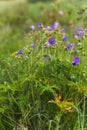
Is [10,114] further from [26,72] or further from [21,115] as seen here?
[26,72]

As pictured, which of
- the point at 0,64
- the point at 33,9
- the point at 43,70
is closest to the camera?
the point at 43,70

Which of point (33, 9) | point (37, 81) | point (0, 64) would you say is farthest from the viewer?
point (33, 9)

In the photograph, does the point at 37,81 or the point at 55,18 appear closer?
the point at 37,81

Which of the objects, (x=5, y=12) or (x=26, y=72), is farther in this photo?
(x=5, y=12)

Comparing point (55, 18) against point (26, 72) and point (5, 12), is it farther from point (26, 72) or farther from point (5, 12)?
point (26, 72)

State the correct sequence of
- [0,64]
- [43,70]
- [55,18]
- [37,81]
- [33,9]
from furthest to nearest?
1. [33,9]
2. [55,18]
3. [0,64]
4. [43,70]
5. [37,81]

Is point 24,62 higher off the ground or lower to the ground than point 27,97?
higher

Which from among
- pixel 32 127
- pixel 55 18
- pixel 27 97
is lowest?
pixel 32 127

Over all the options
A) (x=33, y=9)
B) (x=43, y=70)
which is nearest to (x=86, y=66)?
(x=43, y=70)

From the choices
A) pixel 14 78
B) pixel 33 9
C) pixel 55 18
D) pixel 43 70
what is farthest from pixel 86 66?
pixel 33 9

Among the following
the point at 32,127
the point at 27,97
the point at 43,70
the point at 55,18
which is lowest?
the point at 32,127
